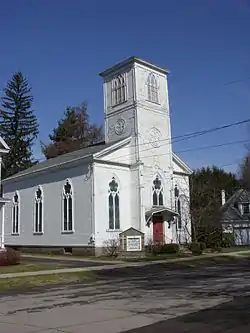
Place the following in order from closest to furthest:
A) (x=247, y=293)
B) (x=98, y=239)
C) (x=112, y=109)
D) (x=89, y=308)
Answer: (x=89, y=308) → (x=247, y=293) → (x=98, y=239) → (x=112, y=109)

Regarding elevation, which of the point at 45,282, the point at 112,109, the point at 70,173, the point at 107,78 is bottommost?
the point at 45,282

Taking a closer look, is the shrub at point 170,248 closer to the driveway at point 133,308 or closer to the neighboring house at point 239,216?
the driveway at point 133,308

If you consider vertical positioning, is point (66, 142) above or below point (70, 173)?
above

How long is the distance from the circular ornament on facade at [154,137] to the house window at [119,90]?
3.64 meters

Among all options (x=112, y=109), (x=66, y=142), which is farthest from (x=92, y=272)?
(x=66, y=142)

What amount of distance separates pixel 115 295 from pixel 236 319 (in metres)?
5.42

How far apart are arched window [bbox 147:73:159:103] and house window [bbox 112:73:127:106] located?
2.08 m

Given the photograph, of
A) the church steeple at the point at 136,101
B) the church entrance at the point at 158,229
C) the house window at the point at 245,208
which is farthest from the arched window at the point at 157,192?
the house window at the point at 245,208

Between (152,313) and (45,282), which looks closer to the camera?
(152,313)

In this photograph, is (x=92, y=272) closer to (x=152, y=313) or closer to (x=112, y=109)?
(x=152, y=313)

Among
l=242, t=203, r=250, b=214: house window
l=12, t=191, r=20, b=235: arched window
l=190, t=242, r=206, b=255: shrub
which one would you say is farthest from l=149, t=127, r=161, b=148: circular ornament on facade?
l=242, t=203, r=250, b=214: house window

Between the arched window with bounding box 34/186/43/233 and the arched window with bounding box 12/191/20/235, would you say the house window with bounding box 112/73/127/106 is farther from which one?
the arched window with bounding box 12/191/20/235

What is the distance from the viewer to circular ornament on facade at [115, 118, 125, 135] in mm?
36750

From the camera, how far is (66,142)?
70562mm
